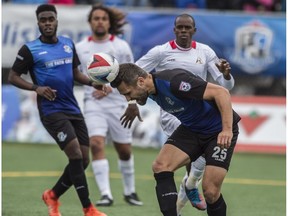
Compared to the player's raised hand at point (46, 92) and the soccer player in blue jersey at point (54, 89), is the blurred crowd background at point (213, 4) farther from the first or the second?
the player's raised hand at point (46, 92)

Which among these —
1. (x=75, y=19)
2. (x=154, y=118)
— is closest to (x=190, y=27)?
(x=154, y=118)

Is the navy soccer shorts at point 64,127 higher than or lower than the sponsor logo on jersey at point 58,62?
lower

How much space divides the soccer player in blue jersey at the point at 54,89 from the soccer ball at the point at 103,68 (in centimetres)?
163

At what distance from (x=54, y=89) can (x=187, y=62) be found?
161 cm

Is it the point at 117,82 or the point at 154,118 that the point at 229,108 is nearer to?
the point at 117,82

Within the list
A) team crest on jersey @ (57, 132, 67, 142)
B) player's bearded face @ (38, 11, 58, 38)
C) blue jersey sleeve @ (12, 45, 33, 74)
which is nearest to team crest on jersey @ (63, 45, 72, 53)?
player's bearded face @ (38, 11, 58, 38)

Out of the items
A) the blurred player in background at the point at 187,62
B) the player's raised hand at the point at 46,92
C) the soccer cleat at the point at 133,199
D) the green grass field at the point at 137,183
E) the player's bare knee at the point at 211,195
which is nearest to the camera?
the player's bare knee at the point at 211,195

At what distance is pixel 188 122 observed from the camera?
9.00m

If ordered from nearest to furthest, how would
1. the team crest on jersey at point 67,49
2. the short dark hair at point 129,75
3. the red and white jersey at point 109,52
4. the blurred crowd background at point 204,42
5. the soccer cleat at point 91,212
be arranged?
1. the short dark hair at point 129,75
2. the soccer cleat at point 91,212
3. the team crest on jersey at point 67,49
4. the red and white jersey at point 109,52
5. the blurred crowd background at point 204,42

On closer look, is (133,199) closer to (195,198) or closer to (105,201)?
(105,201)

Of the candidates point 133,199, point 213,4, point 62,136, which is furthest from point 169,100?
point 213,4

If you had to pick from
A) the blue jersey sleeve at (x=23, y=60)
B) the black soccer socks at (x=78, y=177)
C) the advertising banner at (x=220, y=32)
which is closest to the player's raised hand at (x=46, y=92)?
the blue jersey sleeve at (x=23, y=60)

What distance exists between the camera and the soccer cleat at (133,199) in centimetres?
1186

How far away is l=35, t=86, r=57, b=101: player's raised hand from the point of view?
33.2 ft
